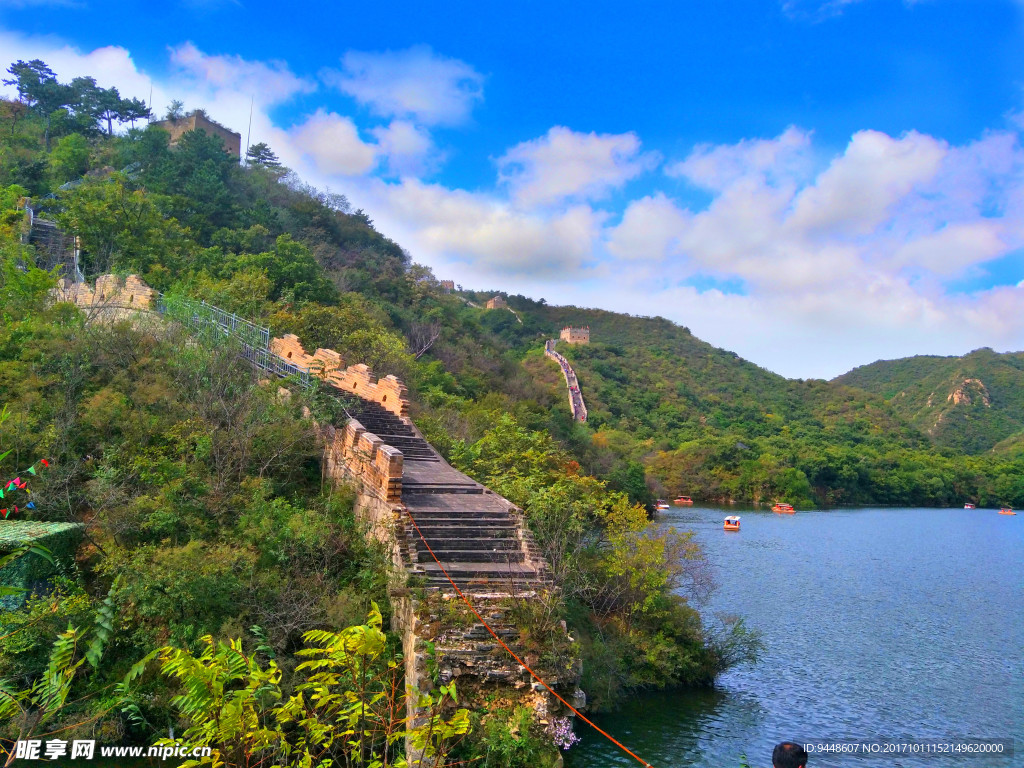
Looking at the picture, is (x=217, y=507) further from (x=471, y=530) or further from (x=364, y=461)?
(x=471, y=530)

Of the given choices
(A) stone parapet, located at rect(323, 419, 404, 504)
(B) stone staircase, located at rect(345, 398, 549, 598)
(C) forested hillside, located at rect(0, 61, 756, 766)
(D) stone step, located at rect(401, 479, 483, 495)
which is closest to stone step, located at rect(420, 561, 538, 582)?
(B) stone staircase, located at rect(345, 398, 549, 598)

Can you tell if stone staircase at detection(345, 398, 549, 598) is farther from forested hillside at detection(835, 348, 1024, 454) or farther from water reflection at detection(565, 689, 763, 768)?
forested hillside at detection(835, 348, 1024, 454)

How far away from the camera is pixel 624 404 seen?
7606cm

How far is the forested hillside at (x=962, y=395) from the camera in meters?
89.1

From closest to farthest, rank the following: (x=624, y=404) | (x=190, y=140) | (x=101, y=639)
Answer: (x=101, y=639) < (x=190, y=140) < (x=624, y=404)

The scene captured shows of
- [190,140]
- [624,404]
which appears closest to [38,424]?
[190,140]

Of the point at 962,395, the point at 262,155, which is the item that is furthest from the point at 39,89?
the point at 962,395

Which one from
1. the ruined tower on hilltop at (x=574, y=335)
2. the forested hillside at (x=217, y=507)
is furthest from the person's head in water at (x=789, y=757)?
the ruined tower on hilltop at (x=574, y=335)

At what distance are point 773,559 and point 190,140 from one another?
3624 cm

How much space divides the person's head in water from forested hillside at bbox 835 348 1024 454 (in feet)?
304

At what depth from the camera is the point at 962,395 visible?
96188 mm

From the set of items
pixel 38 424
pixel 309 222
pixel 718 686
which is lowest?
pixel 718 686

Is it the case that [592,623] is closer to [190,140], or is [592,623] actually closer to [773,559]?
[773,559]

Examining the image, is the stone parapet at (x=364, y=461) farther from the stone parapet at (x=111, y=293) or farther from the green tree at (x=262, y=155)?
the green tree at (x=262, y=155)
